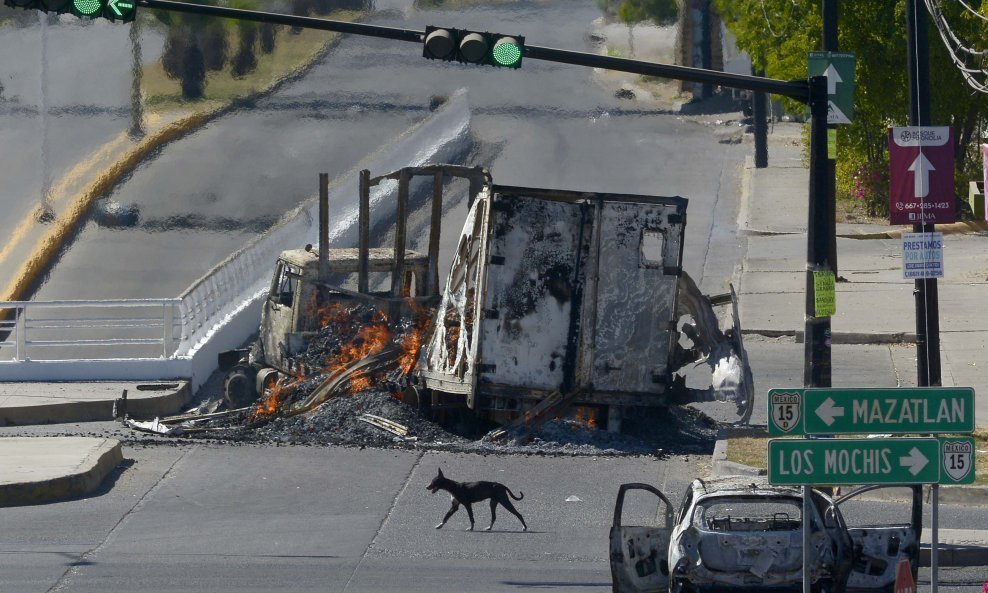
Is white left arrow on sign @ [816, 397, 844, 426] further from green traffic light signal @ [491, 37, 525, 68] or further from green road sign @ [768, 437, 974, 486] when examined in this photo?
green traffic light signal @ [491, 37, 525, 68]

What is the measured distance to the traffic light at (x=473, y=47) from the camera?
14016 mm

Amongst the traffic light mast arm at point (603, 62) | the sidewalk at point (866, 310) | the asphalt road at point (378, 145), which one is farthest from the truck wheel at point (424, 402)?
the asphalt road at point (378, 145)

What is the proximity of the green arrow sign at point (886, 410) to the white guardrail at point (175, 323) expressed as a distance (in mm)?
13021

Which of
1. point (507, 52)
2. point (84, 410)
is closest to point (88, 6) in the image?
point (507, 52)

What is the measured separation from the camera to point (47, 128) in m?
45.8

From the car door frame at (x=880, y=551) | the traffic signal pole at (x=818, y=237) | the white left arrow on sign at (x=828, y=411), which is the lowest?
the car door frame at (x=880, y=551)

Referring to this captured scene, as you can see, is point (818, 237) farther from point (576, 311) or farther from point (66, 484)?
point (66, 484)

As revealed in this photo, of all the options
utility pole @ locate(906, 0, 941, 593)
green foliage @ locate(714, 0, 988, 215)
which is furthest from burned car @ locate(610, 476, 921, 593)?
green foliage @ locate(714, 0, 988, 215)

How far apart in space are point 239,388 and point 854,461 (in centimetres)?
1202

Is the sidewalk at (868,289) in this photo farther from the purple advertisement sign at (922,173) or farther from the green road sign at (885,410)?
the green road sign at (885,410)

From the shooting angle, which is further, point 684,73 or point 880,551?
point 684,73

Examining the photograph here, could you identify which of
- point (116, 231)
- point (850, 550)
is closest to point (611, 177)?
point (116, 231)

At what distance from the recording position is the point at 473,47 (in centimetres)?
1412

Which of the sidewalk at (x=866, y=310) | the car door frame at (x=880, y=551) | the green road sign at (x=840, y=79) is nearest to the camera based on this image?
the car door frame at (x=880, y=551)
